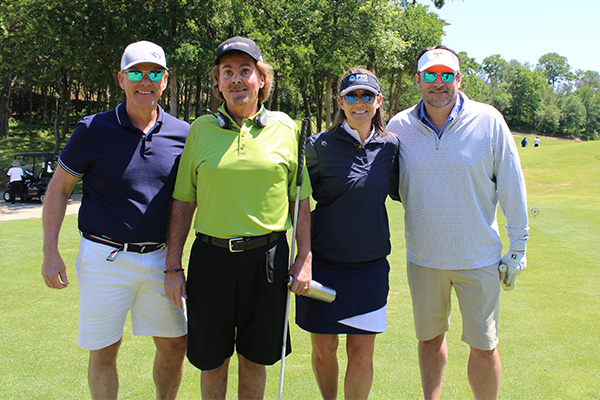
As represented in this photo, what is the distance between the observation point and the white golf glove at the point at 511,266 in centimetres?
334

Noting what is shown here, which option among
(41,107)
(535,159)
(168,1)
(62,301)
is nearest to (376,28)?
(168,1)

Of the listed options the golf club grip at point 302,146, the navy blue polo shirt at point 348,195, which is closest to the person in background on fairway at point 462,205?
the navy blue polo shirt at point 348,195

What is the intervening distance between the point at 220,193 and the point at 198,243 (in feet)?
1.36

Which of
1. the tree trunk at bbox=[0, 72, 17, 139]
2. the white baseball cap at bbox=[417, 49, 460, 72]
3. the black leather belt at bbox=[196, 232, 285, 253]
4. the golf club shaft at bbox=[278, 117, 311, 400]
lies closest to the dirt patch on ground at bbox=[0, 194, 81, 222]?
the black leather belt at bbox=[196, 232, 285, 253]

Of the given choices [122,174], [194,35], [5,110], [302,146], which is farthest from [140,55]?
[5,110]

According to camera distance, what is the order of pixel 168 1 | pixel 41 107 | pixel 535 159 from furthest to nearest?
pixel 41 107
pixel 535 159
pixel 168 1

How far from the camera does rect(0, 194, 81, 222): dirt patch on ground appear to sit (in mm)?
15695

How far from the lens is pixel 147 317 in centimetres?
332

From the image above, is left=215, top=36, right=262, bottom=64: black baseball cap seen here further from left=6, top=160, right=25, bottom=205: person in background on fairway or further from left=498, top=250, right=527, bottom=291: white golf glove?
left=6, top=160, right=25, bottom=205: person in background on fairway

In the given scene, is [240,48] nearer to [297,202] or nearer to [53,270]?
[297,202]

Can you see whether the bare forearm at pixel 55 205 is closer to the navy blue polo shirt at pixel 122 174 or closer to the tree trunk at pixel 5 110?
the navy blue polo shirt at pixel 122 174

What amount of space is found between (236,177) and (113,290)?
3.78 ft

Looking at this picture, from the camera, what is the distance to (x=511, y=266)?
336 centimetres

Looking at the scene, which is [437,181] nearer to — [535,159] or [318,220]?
[318,220]
